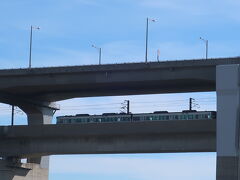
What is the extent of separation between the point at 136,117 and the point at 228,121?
14.9 meters

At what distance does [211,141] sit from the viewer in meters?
72.6

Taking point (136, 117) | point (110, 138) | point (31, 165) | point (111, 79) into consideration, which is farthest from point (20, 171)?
point (111, 79)

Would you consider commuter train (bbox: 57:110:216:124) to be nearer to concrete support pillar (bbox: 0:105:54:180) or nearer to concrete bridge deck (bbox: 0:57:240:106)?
concrete bridge deck (bbox: 0:57:240:106)

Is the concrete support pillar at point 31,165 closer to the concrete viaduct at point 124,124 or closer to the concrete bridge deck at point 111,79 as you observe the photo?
the concrete viaduct at point 124,124

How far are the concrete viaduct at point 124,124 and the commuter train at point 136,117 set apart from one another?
3.14m

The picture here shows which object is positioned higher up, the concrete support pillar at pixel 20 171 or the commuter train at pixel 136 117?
the commuter train at pixel 136 117

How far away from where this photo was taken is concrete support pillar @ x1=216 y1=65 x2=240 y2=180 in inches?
2697

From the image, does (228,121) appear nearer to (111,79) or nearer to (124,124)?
(124,124)

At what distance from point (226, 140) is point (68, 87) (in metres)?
22.3

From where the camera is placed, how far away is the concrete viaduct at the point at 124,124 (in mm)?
70188

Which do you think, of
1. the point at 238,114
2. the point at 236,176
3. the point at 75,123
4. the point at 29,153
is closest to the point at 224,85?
the point at 238,114

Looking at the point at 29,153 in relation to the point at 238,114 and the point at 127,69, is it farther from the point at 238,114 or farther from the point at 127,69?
the point at 238,114

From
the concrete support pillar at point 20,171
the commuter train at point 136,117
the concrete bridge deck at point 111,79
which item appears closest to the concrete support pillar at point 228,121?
the concrete bridge deck at point 111,79

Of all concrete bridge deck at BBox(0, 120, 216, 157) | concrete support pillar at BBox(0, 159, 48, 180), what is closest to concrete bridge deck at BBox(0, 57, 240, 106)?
concrete bridge deck at BBox(0, 120, 216, 157)
